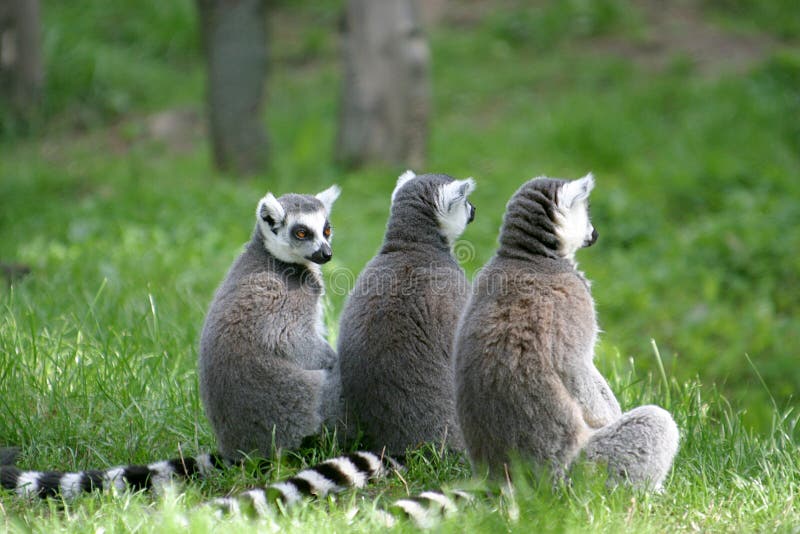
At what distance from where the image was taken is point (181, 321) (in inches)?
198

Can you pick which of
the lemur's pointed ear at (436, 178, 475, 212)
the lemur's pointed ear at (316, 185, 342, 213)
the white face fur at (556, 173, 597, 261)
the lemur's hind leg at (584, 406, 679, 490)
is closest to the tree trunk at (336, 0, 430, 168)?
the lemur's pointed ear at (316, 185, 342, 213)

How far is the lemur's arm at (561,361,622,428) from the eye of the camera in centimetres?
316

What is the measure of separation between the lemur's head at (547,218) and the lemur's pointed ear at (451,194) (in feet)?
1.48

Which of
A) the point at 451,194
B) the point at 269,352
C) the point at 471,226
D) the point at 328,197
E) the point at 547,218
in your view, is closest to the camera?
the point at 547,218

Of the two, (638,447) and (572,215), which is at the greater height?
(572,215)

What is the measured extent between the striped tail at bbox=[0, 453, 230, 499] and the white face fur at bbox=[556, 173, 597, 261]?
1563 millimetres

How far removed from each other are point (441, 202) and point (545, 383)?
1015 millimetres

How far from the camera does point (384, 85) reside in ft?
31.6

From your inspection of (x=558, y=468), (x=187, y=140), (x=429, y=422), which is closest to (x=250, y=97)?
(x=187, y=140)

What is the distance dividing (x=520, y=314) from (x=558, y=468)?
0.52 metres

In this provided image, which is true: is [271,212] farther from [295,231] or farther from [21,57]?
[21,57]

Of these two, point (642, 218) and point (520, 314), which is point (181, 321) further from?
point (642, 218)

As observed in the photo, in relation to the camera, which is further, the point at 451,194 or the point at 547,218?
the point at 451,194

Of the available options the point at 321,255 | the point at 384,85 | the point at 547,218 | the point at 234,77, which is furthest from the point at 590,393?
the point at 234,77
